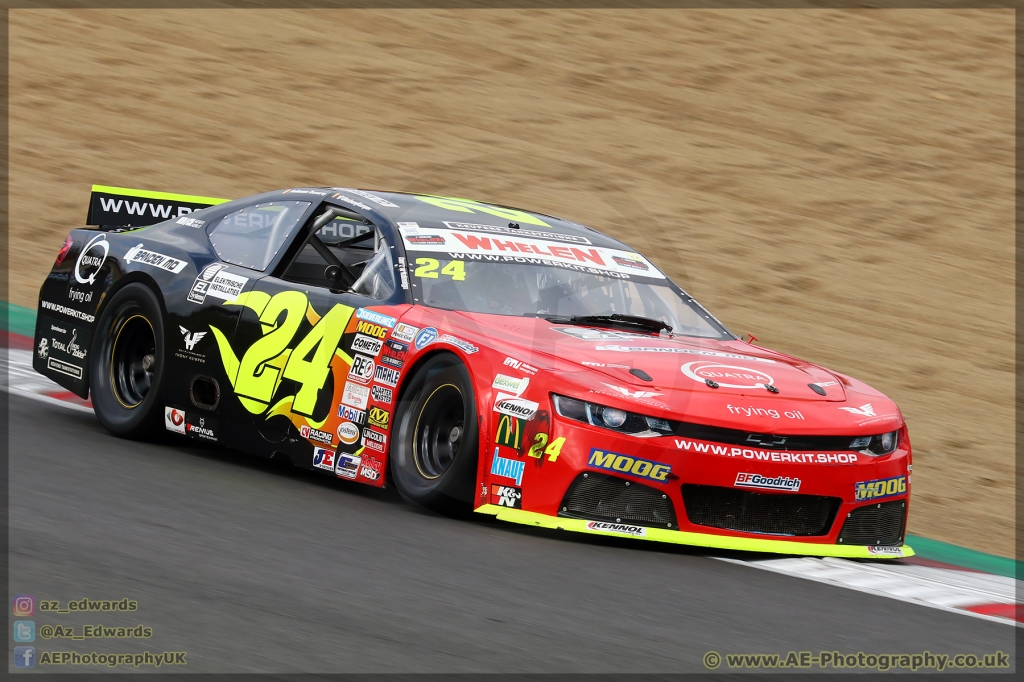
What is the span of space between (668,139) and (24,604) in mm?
12074

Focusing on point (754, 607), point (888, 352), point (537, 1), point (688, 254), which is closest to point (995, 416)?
point (888, 352)

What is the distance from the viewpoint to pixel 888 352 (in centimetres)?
1049

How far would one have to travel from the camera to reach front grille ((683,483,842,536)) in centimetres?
546

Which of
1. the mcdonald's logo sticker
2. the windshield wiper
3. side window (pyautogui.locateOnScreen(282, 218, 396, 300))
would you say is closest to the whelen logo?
the mcdonald's logo sticker

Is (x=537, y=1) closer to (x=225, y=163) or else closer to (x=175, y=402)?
(x=225, y=163)

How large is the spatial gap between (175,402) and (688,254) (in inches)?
256

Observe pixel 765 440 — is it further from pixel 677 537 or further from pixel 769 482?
pixel 677 537

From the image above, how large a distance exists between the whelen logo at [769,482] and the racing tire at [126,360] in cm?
325

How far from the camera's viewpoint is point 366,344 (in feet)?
20.4

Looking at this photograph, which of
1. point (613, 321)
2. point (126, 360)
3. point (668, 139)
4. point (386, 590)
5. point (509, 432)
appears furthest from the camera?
point (668, 139)

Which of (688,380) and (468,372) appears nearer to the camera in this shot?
(688,380)

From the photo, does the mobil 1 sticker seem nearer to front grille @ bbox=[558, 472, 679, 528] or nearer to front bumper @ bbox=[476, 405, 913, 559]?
front bumper @ bbox=[476, 405, 913, 559]

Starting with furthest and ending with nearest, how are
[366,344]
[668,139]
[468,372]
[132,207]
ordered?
[668,139], [132,207], [366,344], [468,372]

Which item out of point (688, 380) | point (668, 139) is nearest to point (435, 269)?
point (688, 380)
